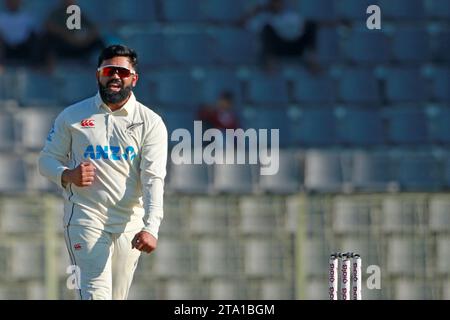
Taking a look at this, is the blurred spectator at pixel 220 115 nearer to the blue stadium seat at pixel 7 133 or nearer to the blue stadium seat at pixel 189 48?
the blue stadium seat at pixel 189 48

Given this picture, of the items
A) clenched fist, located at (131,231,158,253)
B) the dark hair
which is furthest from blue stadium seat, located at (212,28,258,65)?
clenched fist, located at (131,231,158,253)

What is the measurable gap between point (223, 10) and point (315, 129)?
5.27 ft

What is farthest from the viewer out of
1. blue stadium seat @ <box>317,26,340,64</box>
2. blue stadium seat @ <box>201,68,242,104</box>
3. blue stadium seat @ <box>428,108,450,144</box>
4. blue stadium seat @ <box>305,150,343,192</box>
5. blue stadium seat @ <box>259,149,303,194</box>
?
blue stadium seat @ <box>317,26,340,64</box>

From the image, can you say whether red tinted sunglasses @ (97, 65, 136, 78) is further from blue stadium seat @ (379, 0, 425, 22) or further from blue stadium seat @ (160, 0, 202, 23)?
blue stadium seat @ (379, 0, 425, 22)

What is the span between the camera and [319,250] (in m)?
9.86

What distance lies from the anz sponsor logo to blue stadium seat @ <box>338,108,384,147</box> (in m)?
5.34

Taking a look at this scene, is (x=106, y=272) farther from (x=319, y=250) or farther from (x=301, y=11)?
(x=301, y=11)

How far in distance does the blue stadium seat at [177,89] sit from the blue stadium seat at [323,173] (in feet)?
5.58

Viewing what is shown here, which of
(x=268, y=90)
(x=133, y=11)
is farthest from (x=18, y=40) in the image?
(x=268, y=90)

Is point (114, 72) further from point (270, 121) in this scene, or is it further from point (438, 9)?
point (438, 9)

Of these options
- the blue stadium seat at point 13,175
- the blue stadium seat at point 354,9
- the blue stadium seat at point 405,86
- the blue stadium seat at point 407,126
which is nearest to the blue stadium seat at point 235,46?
the blue stadium seat at point 354,9

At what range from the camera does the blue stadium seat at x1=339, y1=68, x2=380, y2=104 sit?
12.4 metres

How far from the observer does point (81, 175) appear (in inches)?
263

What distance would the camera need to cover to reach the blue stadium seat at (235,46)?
12.5 m
